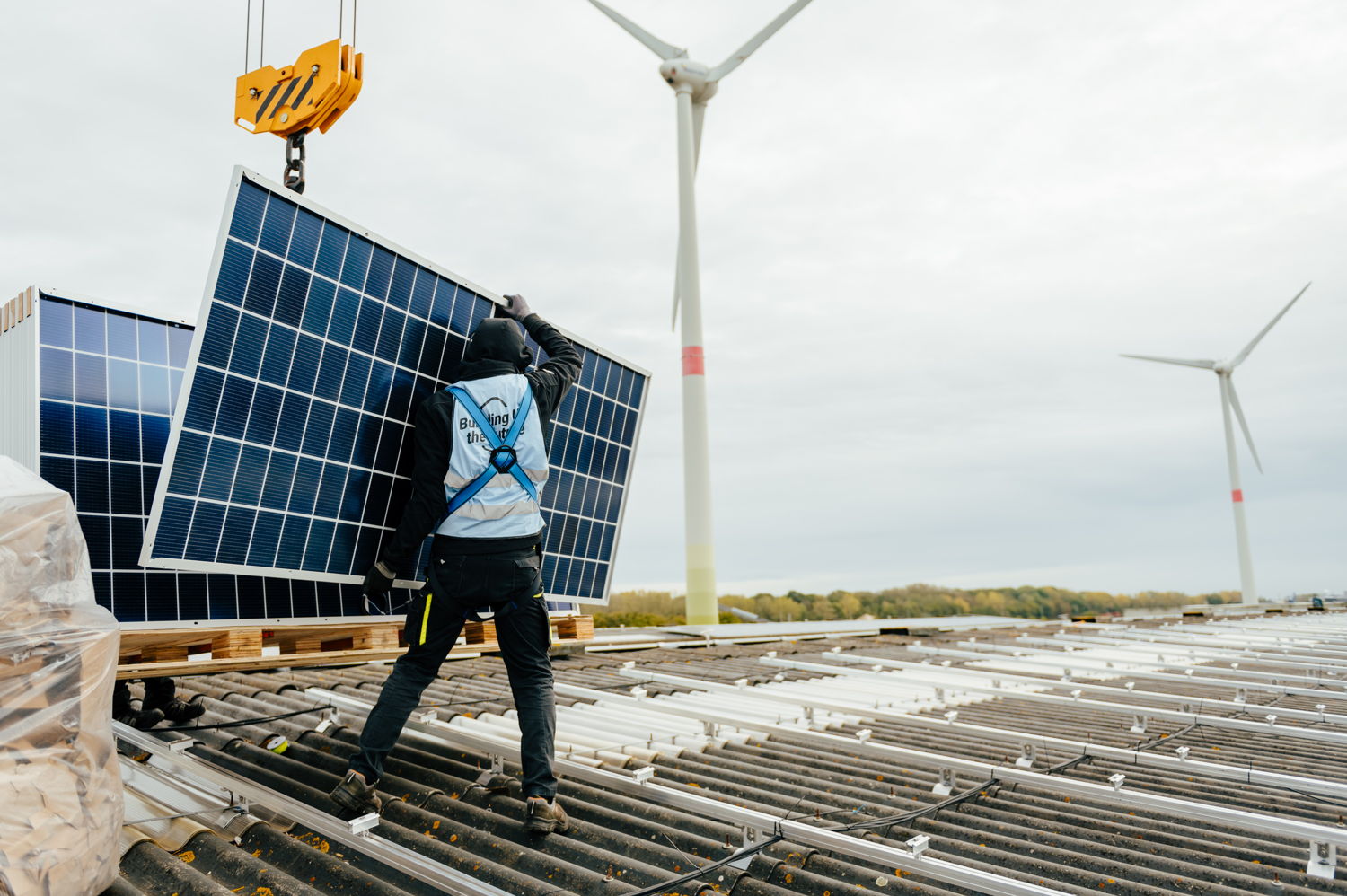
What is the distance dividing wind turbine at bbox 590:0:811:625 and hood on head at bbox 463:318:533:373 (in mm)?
20930

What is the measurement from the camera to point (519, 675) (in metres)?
5.38

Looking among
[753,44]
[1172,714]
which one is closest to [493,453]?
[1172,714]

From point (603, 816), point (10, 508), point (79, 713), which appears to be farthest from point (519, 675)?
point (10, 508)

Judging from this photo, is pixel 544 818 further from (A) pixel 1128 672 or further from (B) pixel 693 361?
(B) pixel 693 361

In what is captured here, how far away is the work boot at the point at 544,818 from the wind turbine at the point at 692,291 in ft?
71.5

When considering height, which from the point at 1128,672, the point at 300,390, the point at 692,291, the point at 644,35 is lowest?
the point at 1128,672

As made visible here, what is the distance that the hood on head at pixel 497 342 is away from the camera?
614cm

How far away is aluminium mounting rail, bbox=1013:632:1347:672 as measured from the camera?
13.4m

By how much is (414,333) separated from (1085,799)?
610 centimetres

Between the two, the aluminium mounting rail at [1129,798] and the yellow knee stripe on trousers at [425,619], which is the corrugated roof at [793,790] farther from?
the yellow knee stripe on trousers at [425,619]

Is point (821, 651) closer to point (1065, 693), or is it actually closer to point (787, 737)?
point (1065, 693)

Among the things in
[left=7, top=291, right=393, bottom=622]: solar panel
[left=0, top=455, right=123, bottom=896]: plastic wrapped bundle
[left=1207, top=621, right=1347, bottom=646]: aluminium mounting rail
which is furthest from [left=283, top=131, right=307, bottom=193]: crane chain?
[left=1207, top=621, right=1347, bottom=646]: aluminium mounting rail

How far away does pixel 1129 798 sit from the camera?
5004 mm

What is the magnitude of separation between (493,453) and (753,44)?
87.1ft
